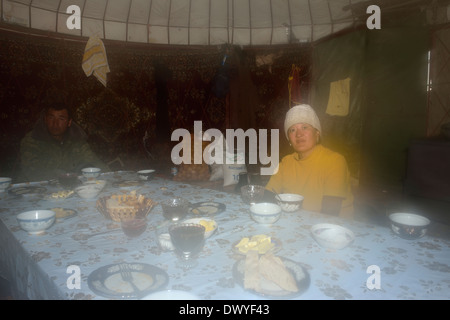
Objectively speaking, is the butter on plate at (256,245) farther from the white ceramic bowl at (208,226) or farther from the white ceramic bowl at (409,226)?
the white ceramic bowl at (409,226)

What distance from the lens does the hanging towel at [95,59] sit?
485 centimetres

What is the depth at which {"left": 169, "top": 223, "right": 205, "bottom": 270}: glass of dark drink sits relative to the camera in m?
1.29

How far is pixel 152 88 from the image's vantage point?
5496 mm

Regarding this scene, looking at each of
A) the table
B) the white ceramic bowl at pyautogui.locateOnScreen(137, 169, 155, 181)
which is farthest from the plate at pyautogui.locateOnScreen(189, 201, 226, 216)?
the white ceramic bowl at pyautogui.locateOnScreen(137, 169, 155, 181)

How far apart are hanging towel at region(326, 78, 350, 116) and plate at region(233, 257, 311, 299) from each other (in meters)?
4.18

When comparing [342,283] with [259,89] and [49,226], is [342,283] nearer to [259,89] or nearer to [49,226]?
[49,226]

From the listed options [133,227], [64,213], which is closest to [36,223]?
[64,213]

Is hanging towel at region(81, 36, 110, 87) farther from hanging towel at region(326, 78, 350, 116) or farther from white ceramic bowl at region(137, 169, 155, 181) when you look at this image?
hanging towel at region(326, 78, 350, 116)

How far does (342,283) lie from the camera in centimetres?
113

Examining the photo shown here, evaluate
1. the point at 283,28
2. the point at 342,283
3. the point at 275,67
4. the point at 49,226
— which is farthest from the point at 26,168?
the point at 283,28

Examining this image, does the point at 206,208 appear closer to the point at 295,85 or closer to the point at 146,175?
the point at 146,175

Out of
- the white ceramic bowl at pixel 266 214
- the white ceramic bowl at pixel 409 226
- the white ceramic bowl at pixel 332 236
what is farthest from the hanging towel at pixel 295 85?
the white ceramic bowl at pixel 332 236

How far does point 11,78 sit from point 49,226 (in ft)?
11.3

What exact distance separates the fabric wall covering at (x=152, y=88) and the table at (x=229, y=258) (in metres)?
3.22
